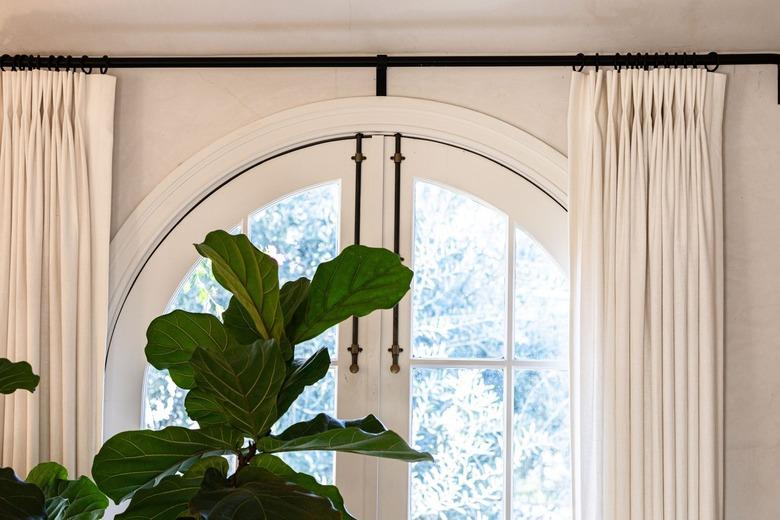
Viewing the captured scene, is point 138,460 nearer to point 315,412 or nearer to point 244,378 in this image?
point 244,378

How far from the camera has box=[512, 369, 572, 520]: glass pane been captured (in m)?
2.51

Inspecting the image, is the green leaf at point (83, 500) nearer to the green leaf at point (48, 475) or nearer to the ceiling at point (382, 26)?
the green leaf at point (48, 475)

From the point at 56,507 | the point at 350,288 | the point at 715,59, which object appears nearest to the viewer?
the point at 350,288

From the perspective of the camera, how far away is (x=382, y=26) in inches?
100

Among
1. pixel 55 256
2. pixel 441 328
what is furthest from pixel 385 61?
pixel 55 256

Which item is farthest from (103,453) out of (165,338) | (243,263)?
(243,263)

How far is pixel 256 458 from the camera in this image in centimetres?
130

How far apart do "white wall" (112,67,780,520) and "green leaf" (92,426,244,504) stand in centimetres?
155

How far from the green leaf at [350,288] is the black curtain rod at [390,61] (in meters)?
1.40

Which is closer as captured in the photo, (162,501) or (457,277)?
(162,501)

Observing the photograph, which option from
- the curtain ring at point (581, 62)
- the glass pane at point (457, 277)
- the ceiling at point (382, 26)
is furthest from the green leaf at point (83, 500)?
the curtain ring at point (581, 62)

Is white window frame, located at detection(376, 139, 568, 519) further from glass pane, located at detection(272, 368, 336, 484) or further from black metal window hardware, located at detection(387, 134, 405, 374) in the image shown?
glass pane, located at detection(272, 368, 336, 484)

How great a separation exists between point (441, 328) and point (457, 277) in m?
0.16

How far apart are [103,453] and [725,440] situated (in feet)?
6.06
